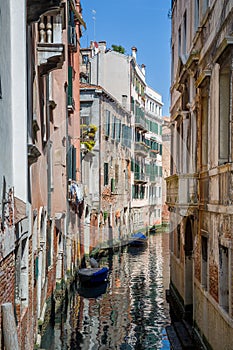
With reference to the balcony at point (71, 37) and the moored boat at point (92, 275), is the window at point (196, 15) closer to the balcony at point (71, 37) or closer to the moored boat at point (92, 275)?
the balcony at point (71, 37)

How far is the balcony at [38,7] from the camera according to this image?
7.67 m

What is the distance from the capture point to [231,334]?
743 cm

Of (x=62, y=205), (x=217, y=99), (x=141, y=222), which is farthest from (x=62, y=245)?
(x=141, y=222)

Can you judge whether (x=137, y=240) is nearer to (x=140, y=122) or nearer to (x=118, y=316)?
(x=140, y=122)

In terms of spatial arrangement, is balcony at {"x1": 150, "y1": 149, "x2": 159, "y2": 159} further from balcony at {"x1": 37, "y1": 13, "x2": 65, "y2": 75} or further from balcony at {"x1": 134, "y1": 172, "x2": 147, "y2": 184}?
balcony at {"x1": 37, "y1": 13, "x2": 65, "y2": 75}

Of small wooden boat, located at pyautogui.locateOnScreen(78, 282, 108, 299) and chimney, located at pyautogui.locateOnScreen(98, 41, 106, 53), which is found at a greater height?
chimney, located at pyautogui.locateOnScreen(98, 41, 106, 53)

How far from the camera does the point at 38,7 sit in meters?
7.94

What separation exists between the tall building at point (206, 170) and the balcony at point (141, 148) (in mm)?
23619

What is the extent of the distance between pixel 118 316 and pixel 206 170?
6.05 meters

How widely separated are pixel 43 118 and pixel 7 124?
533 cm

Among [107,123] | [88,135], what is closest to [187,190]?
[88,135]

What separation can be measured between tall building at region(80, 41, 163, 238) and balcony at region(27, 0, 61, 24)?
713 inches

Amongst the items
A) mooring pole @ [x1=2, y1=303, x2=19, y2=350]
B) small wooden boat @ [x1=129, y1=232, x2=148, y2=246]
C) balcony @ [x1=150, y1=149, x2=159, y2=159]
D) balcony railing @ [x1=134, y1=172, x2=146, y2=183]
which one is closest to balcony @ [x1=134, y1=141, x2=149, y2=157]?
balcony railing @ [x1=134, y1=172, x2=146, y2=183]

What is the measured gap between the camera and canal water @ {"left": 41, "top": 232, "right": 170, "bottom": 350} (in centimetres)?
1184
